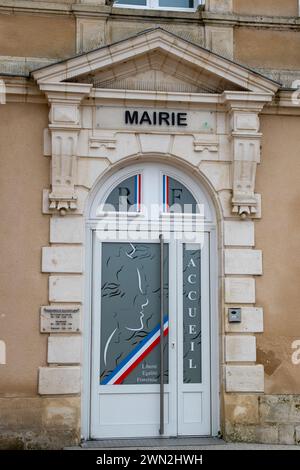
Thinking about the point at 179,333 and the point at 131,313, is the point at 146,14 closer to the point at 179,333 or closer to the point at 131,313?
the point at 131,313

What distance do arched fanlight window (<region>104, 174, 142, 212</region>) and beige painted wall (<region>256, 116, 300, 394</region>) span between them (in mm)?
1476

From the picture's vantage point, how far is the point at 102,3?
29.7 feet

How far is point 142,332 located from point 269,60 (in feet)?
12.3

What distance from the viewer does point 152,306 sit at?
875cm

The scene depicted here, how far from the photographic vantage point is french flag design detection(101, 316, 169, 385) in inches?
338

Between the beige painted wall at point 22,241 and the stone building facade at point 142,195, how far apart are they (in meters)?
0.02

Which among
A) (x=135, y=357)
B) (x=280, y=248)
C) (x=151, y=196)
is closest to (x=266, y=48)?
(x=151, y=196)

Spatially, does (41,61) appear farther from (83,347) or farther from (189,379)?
(189,379)

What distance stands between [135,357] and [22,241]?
1.90 meters

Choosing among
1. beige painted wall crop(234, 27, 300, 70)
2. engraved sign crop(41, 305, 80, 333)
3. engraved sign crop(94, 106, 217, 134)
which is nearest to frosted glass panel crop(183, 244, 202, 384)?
engraved sign crop(41, 305, 80, 333)

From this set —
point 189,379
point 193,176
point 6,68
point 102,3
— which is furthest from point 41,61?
point 189,379

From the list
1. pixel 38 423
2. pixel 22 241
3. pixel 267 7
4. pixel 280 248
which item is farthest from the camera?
pixel 267 7

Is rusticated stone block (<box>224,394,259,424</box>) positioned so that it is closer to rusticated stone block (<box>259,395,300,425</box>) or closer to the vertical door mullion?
rusticated stone block (<box>259,395,300,425</box>)

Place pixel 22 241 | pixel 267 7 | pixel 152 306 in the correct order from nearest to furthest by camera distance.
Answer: pixel 22 241, pixel 152 306, pixel 267 7
